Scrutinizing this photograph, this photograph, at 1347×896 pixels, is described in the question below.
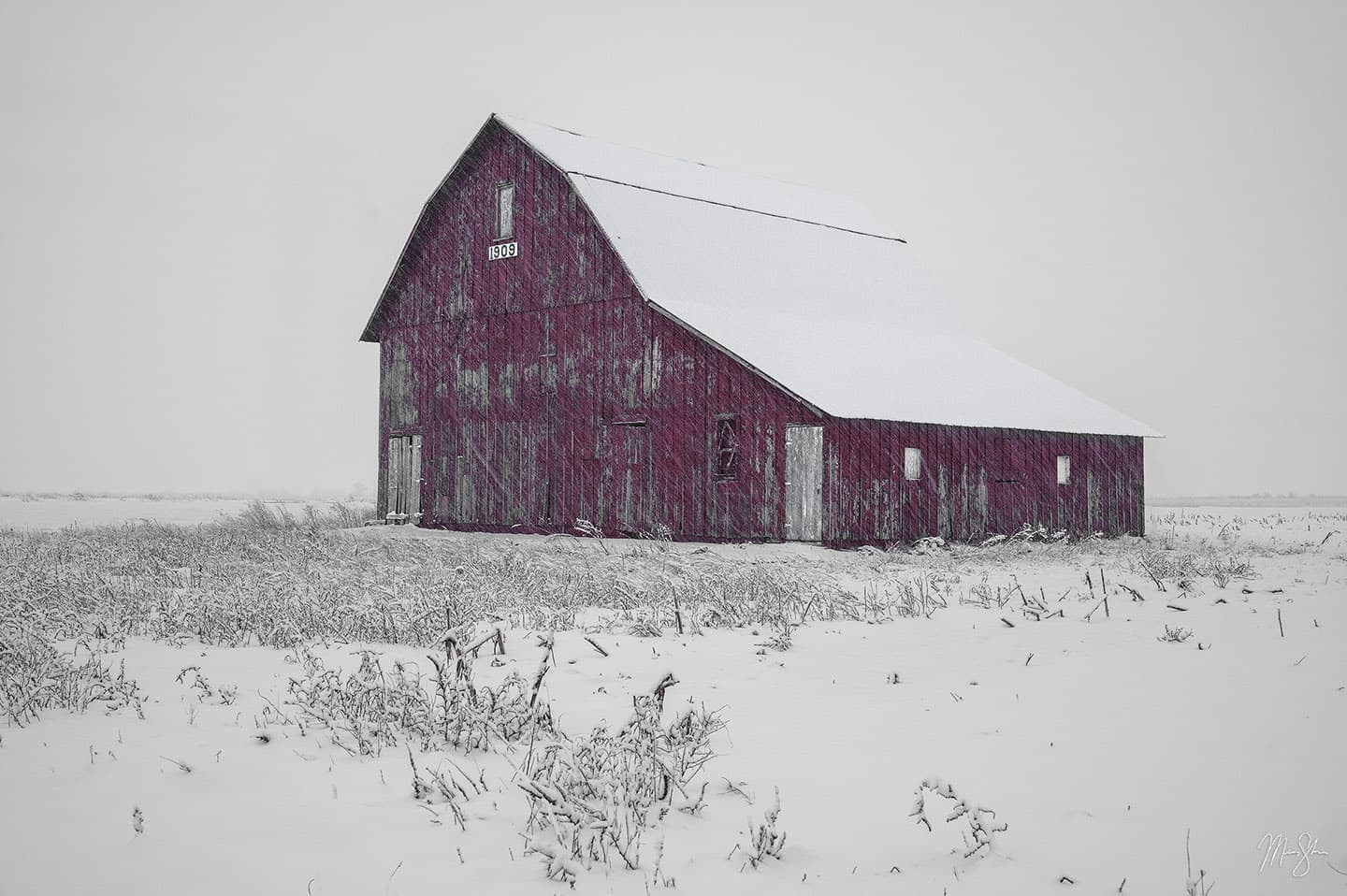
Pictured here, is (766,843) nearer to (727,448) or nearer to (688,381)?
(727,448)

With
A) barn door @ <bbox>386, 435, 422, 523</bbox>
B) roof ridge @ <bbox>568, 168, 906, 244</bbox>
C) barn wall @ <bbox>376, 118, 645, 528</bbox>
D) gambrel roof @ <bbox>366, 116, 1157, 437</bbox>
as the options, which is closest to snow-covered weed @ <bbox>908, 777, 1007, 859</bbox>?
gambrel roof @ <bbox>366, 116, 1157, 437</bbox>

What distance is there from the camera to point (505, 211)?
25125 mm

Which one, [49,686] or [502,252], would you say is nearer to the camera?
[49,686]

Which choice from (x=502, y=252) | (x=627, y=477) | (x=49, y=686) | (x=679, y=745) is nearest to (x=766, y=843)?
(x=679, y=745)

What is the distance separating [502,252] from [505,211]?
0.84 meters

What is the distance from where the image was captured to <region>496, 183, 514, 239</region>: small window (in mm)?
24969

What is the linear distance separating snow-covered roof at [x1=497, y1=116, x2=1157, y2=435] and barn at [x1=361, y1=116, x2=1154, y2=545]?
7cm

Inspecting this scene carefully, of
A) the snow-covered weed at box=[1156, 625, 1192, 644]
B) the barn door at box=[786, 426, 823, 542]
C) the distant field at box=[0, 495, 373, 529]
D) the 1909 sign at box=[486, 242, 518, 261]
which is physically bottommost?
the snow-covered weed at box=[1156, 625, 1192, 644]

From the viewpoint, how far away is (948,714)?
7.00m

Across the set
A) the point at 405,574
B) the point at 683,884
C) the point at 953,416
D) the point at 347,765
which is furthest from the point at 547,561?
the point at 683,884

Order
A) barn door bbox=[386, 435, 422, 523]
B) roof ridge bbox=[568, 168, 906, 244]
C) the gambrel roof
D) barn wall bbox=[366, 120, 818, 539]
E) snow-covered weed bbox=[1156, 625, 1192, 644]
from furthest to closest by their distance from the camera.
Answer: barn door bbox=[386, 435, 422, 523] → roof ridge bbox=[568, 168, 906, 244] → the gambrel roof → barn wall bbox=[366, 120, 818, 539] → snow-covered weed bbox=[1156, 625, 1192, 644]

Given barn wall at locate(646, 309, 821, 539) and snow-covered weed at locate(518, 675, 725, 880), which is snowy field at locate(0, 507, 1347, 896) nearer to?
snow-covered weed at locate(518, 675, 725, 880)
